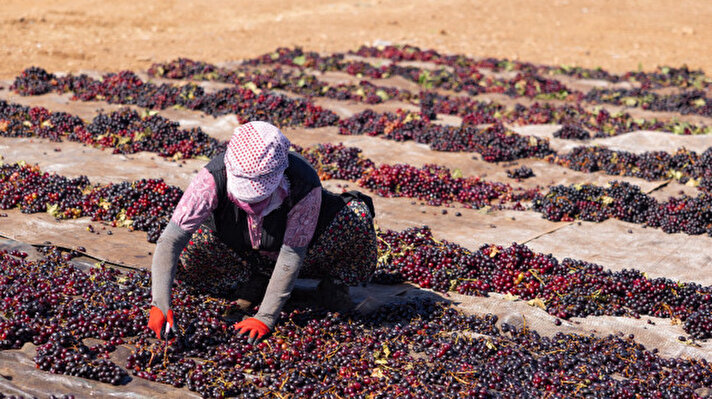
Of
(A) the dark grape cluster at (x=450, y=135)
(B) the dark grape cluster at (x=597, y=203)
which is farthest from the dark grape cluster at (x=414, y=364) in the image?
(A) the dark grape cluster at (x=450, y=135)

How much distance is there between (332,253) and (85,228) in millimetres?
2762

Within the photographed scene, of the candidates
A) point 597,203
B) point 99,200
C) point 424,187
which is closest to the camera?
point 99,200

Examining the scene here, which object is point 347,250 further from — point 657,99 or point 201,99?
point 657,99

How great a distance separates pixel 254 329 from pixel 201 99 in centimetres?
715

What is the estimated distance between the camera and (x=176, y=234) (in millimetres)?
4215

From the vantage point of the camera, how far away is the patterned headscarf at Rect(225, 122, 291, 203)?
3953mm

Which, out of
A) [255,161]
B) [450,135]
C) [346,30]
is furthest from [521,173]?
[346,30]

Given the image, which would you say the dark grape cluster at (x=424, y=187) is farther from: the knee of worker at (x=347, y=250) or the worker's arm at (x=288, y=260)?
the worker's arm at (x=288, y=260)

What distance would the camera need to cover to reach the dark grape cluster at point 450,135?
31.8ft

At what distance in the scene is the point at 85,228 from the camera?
6461 mm

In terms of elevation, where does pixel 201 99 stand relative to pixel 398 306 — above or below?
above

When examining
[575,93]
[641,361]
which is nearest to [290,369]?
[641,361]

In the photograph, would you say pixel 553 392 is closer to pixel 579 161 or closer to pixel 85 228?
pixel 85 228

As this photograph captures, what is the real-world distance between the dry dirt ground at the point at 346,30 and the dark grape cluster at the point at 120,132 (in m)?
5.25
